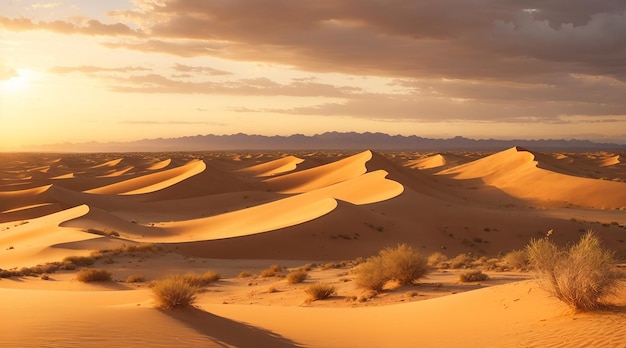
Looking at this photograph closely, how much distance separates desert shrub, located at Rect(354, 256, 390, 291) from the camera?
1515 centimetres

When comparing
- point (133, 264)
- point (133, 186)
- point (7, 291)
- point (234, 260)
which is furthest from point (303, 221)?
point (133, 186)

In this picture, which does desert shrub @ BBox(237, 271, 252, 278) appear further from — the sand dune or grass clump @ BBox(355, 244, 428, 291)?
the sand dune

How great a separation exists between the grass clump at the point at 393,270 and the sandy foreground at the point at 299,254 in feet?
1.04

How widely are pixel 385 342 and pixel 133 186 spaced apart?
193 feet

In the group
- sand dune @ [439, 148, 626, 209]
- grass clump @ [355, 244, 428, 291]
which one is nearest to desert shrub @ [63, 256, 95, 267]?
grass clump @ [355, 244, 428, 291]

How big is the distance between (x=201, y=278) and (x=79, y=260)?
5903 millimetres

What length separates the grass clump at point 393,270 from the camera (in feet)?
50.0

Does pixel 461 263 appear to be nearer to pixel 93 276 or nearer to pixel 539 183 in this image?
pixel 93 276

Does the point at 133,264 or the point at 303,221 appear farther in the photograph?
the point at 303,221

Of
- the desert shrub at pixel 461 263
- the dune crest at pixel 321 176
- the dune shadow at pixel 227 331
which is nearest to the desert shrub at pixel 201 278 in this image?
the dune shadow at pixel 227 331

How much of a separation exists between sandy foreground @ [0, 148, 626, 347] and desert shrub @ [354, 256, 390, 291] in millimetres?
307

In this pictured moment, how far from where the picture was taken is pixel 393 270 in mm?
15492

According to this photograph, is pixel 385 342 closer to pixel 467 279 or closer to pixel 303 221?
pixel 467 279

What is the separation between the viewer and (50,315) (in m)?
9.68
